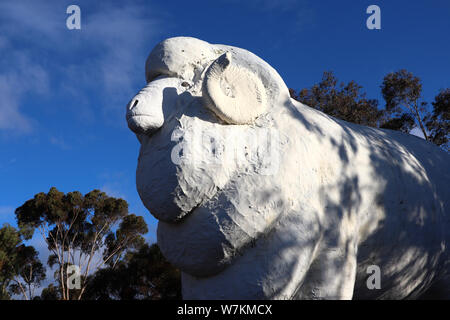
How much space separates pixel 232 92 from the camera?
3.11m

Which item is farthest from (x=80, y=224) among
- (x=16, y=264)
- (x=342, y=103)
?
(x=342, y=103)

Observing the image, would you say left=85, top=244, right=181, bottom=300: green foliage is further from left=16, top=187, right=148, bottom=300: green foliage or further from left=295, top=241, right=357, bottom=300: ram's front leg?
left=295, top=241, right=357, bottom=300: ram's front leg

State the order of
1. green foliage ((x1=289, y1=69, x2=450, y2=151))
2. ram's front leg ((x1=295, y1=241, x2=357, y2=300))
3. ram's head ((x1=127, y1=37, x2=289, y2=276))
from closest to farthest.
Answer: ram's head ((x1=127, y1=37, x2=289, y2=276))
ram's front leg ((x1=295, y1=241, x2=357, y2=300))
green foliage ((x1=289, y1=69, x2=450, y2=151))

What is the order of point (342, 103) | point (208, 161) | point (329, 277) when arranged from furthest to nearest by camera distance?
point (342, 103) < point (329, 277) < point (208, 161)

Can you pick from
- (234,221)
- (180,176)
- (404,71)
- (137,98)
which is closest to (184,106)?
(137,98)

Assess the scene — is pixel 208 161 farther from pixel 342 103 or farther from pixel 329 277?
pixel 342 103

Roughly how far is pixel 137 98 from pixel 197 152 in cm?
65

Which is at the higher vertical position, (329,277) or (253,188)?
(253,188)

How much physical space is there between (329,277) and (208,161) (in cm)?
133

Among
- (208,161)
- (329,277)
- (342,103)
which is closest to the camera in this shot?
(208,161)

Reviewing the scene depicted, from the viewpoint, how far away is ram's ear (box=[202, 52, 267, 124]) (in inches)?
117

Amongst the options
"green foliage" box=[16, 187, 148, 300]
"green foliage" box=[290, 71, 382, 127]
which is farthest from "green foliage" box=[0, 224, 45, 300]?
"green foliage" box=[290, 71, 382, 127]
